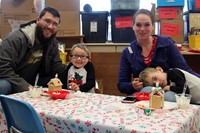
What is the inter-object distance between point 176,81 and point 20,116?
3.72 feet

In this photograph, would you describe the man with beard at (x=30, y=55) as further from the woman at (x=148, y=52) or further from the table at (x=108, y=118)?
the table at (x=108, y=118)

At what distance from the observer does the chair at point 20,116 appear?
1021 mm

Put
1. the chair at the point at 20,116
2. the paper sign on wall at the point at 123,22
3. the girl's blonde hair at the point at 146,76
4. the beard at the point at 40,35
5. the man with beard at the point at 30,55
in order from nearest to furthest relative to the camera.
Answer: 1. the chair at the point at 20,116
2. the girl's blonde hair at the point at 146,76
3. the man with beard at the point at 30,55
4. the beard at the point at 40,35
5. the paper sign on wall at the point at 123,22

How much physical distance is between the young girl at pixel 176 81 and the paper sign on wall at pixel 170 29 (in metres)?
1.38

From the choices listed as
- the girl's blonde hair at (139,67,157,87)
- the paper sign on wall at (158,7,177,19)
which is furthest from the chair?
the paper sign on wall at (158,7,177,19)

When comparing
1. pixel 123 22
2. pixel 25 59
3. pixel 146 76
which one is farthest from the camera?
pixel 123 22

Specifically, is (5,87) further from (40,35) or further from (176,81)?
(176,81)

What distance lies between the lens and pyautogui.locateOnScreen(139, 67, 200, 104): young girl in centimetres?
182

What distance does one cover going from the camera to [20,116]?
44.4 inches

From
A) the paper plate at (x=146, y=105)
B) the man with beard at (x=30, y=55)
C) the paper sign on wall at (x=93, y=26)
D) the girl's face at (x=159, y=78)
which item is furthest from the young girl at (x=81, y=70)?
the paper sign on wall at (x=93, y=26)

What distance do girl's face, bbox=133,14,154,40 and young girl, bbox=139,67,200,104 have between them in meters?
0.37

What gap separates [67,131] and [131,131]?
338 millimetres

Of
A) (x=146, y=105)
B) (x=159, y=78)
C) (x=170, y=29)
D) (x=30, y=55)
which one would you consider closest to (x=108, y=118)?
(x=146, y=105)

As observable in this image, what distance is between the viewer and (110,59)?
132 inches
